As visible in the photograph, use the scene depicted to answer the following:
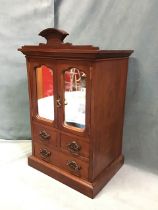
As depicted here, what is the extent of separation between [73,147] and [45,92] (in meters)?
0.38

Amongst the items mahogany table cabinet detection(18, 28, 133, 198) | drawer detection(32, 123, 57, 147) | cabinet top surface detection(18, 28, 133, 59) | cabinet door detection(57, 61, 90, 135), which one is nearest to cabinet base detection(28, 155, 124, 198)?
mahogany table cabinet detection(18, 28, 133, 198)

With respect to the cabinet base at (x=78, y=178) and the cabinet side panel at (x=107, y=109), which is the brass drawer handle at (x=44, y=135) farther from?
the cabinet side panel at (x=107, y=109)

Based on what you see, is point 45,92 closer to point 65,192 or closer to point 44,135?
point 44,135

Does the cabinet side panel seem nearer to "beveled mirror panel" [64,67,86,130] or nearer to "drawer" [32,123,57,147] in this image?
"beveled mirror panel" [64,67,86,130]

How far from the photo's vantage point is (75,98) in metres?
1.23

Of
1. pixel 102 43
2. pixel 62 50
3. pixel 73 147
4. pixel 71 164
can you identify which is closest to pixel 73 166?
pixel 71 164

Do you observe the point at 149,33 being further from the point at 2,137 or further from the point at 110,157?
the point at 2,137

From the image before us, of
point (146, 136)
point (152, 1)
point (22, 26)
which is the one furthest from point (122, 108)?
point (22, 26)

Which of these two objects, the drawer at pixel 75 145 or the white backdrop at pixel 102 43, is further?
the white backdrop at pixel 102 43

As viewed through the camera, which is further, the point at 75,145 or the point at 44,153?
the point at 44,153

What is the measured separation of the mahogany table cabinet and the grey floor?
5cm

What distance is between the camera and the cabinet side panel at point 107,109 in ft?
3.62

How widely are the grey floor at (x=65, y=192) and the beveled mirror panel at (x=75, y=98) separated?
1.31 feet

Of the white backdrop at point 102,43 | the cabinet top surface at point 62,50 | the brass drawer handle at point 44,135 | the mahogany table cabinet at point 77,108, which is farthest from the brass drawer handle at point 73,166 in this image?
the cabinet top surface at point 62,50
